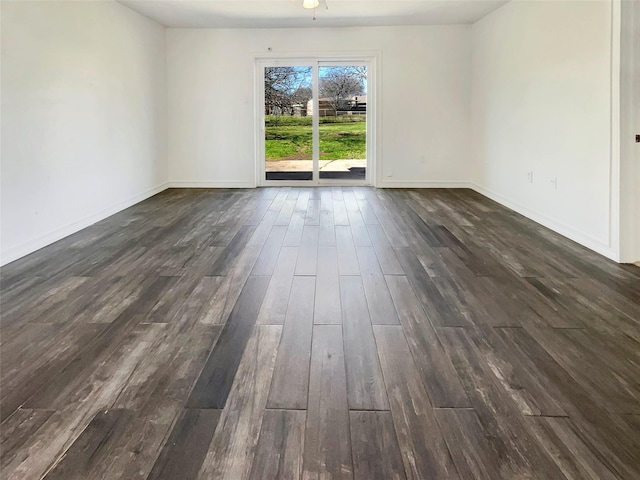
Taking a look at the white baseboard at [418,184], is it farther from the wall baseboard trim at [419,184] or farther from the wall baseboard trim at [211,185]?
the wall baseboard trim at [211,185]

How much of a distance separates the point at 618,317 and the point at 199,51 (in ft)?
22.4

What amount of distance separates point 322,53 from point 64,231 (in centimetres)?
469

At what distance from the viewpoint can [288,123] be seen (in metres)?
7.85

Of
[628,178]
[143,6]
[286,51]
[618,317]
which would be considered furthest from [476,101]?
[618,317]

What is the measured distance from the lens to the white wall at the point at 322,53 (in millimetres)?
7406

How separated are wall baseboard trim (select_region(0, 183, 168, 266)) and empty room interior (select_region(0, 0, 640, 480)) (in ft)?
0.12

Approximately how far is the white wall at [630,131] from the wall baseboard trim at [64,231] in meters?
4.75

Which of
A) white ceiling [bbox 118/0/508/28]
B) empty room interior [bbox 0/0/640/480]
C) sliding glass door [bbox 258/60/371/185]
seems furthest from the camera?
sliding glass door [bbox 258/60/371/185]

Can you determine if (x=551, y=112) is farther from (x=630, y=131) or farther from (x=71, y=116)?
(x=71, y=116)

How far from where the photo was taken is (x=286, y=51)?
748 cm

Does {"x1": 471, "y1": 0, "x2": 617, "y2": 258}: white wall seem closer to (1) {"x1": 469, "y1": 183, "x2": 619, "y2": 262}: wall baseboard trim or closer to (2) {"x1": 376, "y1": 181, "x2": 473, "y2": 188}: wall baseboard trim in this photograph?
(1) {"x1": 469, "y1": 183, "x2": 619, "y2": 262}: wall baseboard trim

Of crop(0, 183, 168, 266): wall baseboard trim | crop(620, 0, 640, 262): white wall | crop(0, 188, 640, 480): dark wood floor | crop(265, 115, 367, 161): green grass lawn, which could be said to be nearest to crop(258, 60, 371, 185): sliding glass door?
crop(265, 115, 367, 161): green grass lawn

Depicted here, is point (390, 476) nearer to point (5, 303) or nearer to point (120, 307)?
point (120, 307)

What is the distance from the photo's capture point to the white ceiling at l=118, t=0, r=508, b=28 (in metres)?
5.86
